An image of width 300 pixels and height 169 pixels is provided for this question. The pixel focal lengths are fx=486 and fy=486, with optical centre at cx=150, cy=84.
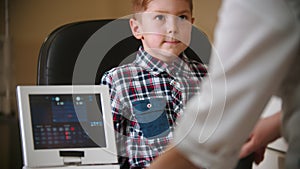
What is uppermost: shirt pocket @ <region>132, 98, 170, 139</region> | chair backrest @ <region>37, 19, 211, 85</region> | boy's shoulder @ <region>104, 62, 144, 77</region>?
chair backrest @ <region>37, 19, 211, 85</region>

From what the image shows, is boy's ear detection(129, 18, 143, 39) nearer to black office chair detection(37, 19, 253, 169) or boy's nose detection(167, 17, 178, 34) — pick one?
black office chair detection(37, 19, 253, 169)

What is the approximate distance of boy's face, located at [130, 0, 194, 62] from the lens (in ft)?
3.67

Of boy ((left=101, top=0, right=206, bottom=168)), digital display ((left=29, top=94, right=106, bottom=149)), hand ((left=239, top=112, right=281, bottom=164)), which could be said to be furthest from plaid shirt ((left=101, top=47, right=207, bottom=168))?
hand ((left=239, top=112, right=281, bottom=164))

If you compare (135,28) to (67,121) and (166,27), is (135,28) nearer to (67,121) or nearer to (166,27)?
(166,27)

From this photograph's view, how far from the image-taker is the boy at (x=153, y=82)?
1042mm

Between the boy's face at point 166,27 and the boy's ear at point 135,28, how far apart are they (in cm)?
2

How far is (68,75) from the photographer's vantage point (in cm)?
118

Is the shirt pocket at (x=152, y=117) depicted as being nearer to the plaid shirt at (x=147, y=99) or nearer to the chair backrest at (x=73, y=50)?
the plaid shirt at (x=147, y=99)

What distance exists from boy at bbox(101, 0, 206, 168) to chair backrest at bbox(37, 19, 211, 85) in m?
0.04

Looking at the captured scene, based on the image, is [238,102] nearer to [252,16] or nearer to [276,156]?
[252,16]

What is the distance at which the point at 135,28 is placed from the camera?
1235 millimetres

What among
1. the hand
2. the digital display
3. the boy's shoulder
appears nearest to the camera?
the hand

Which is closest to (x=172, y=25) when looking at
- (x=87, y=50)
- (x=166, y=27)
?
(x=166, y=27)

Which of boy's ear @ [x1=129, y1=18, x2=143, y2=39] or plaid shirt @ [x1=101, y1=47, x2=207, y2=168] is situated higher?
boy's ear @ [x1=129, y1=18, x2=143, y2=39]
